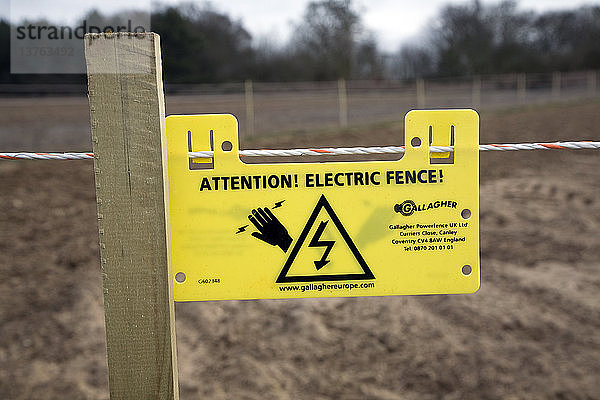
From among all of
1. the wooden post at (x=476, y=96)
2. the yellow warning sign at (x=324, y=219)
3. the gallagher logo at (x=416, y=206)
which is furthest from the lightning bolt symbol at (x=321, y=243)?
the wooden post at (x=476, y=96)

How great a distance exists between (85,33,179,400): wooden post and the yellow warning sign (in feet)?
0.31

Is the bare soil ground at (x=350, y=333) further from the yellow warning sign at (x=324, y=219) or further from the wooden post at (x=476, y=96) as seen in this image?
the wooden post at (x=476, y=96)

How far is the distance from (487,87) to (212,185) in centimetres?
2674

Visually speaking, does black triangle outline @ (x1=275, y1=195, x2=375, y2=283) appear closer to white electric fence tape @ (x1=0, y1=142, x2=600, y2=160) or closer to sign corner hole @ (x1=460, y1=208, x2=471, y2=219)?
white electric fence tape @ (x1=0, y1=142, x2=600, y2=160)

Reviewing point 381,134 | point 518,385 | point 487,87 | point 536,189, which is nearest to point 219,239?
point 518,385

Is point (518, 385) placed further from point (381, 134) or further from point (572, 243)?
point (381, 134)

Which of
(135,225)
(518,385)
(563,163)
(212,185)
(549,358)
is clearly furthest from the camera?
(563,163)

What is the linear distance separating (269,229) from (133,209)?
0.34 meters

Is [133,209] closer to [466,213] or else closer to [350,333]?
[466,213]

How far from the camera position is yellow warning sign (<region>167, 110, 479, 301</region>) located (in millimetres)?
1354

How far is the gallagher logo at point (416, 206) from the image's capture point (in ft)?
4.58

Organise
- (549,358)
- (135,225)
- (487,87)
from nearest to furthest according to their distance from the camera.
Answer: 1. (135,225)
2. (549,358)
3. (487,87)

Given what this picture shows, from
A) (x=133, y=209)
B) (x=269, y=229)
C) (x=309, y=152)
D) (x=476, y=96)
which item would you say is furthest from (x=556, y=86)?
(x=133, y=209)

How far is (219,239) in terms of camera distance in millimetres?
1377
